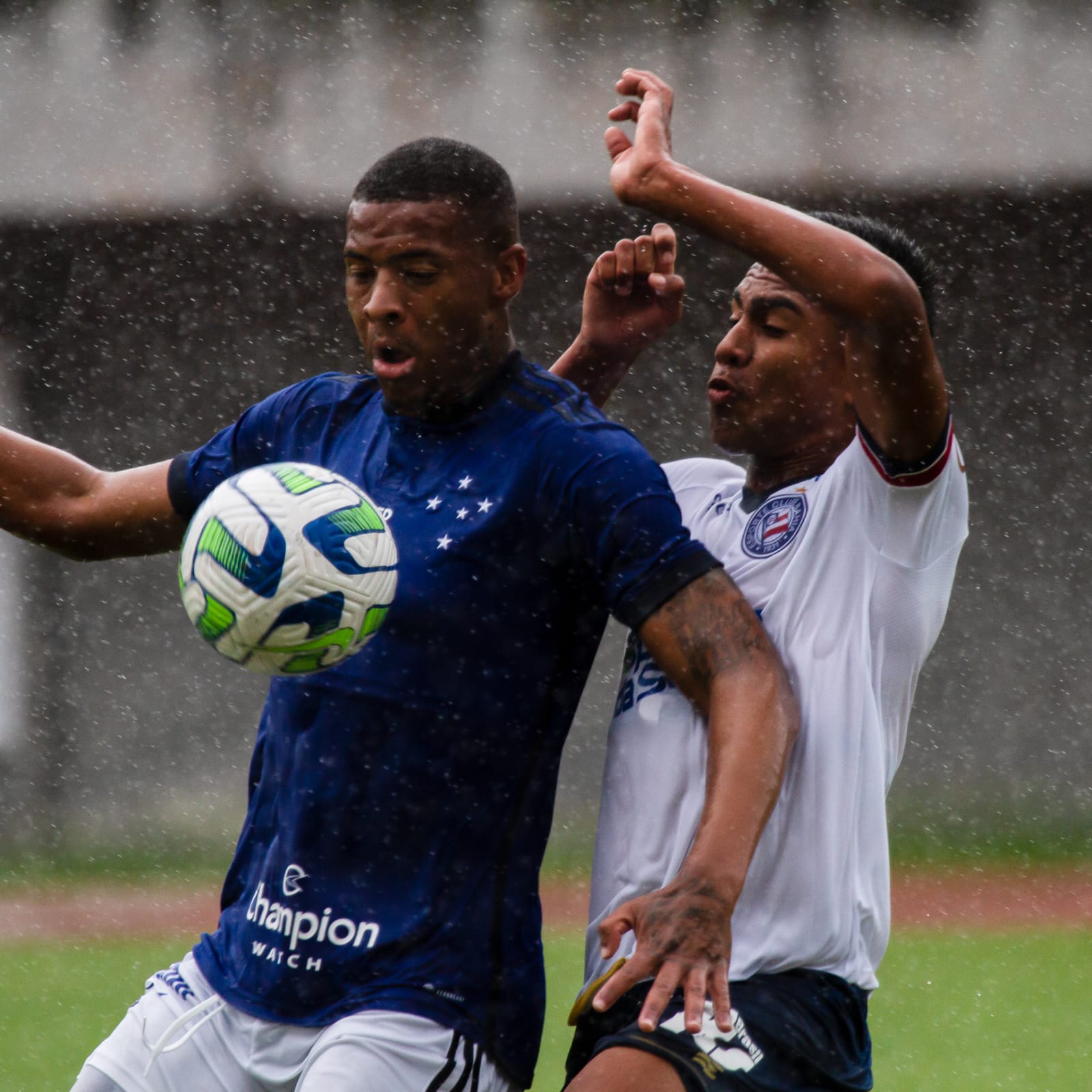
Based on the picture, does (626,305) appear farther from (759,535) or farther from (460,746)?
(460,746)

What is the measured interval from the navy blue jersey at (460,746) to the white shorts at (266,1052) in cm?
3

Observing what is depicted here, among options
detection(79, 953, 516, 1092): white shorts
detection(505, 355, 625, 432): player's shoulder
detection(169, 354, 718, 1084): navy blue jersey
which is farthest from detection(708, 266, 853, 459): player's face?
detection(79, 953, 516, 1092): white shorts

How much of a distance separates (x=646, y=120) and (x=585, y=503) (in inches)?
26.9

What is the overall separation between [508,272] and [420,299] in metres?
0.22

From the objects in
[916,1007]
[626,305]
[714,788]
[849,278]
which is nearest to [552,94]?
[916,1007]

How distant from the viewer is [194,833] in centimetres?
1017

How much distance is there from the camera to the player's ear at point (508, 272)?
268cm

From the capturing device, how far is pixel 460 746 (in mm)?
2457

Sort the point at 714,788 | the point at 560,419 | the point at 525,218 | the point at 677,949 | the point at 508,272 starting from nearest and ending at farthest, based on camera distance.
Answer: the point at 677,949
the point at 714,788
the point at 560,419
the point at 508,272
the point at 525,218

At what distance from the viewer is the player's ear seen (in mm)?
2676

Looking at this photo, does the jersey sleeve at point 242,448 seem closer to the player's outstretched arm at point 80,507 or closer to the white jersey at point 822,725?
the player's outstretched arm at point 80,507

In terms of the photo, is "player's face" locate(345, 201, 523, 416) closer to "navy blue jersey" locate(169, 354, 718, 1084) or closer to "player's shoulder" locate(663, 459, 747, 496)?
"navy blue jersey" locate(169, 354, 718, 1084)

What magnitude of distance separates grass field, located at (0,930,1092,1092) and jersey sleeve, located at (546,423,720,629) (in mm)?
3432

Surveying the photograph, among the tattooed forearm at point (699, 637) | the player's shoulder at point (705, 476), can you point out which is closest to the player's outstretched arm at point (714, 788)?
the tattooed forearm at point (699, 637)
